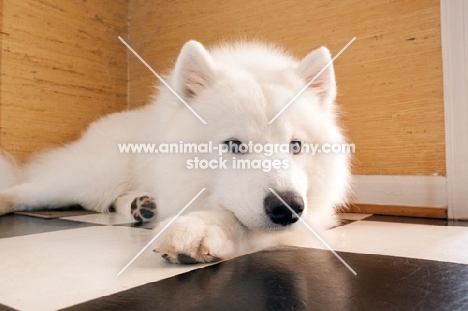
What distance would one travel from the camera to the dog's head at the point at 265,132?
1.24 metres

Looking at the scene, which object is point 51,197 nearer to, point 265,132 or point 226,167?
point 226,167

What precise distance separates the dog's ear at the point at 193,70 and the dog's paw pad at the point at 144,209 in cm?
54

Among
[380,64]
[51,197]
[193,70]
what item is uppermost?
[380,64]

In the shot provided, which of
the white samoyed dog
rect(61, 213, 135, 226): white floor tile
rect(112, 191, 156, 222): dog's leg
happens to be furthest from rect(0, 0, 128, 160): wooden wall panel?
rect(112, 191, 156, 222): dog's leg

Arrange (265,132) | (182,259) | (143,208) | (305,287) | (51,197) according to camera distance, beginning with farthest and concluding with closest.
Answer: (51,197) < (143,208) < (265,132) < (182,259) < (305,287)

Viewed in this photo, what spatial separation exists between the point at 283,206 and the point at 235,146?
36cm

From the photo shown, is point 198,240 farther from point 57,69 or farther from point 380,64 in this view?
point 57,69

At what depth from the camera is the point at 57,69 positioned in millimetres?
2986

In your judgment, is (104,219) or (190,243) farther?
(104,219)

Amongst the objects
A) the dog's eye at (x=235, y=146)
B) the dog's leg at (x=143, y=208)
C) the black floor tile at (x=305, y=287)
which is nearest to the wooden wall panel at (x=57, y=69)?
the dog's leg at (x=143, y=208)

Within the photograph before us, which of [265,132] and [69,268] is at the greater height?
[265,132]

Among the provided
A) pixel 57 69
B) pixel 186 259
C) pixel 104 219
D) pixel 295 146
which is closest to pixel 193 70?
pixel 295 146

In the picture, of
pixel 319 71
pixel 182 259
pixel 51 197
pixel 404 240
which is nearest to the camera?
pixel 182 259

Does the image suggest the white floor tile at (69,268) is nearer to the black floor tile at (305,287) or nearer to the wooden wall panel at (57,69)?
the black floor tile at (305,287)
